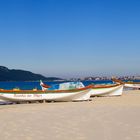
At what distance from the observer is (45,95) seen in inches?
831

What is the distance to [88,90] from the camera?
73.0ft

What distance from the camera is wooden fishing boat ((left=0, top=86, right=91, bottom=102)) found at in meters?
20.0

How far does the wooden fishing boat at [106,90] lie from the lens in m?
27.1

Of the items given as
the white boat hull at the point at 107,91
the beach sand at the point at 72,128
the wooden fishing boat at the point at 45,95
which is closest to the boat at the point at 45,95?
the wooden fishing boat at the point at 45,95

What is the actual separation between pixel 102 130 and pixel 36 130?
81.2 inches

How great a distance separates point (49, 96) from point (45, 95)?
0.30 meters

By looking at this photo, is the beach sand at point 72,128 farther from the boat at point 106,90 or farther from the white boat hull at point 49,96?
the boat at point 106,90

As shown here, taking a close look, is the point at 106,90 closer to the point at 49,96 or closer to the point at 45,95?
the point at 49,96

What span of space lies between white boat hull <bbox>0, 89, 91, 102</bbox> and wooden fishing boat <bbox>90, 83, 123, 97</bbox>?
467cm

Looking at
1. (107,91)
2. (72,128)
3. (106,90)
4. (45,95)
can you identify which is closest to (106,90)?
(106,90)

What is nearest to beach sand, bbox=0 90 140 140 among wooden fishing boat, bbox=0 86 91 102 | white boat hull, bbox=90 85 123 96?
Answer: wooden fishing boat, bbox=0 86 91 102

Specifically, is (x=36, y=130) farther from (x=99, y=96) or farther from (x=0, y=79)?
(x=0, y=79)

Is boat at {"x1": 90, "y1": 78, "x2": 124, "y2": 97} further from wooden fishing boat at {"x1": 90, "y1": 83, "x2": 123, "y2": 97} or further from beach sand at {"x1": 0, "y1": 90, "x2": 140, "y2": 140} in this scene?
beach sand at {"x1": 0, "y1": 90, "x2": 140, "y2": 140}

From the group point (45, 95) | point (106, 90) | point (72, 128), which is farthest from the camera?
point (106, 90)
